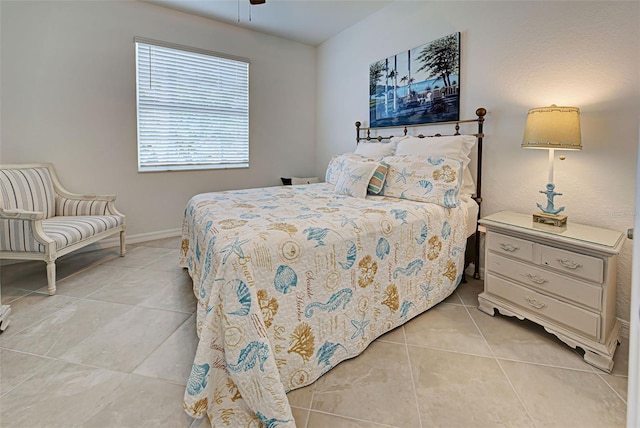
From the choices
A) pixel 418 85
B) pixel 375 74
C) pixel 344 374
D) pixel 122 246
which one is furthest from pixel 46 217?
Answer: pixel 418 85

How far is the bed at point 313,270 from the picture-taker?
125cm

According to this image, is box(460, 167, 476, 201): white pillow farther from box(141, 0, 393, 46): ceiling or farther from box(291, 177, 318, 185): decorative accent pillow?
box(291, 177, 318, 185): decorative accent pillow

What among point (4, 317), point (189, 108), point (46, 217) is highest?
point (189, 108)

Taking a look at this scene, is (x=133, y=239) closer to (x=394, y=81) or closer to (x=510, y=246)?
(x=394, y=81)

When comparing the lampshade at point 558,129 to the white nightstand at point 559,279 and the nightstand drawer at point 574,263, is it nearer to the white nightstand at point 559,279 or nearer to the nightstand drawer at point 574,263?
the white nightstand at point 559,279

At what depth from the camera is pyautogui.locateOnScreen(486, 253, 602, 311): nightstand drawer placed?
5.39ft

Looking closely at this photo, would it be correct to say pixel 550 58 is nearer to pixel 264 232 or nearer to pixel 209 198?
pixel 264 232

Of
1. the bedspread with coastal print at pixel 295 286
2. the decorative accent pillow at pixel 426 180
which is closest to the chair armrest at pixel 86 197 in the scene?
the bedspread with coastal print at pixel 295 286

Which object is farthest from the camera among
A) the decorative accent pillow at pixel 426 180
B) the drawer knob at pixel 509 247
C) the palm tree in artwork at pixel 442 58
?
the palm tree in artwork at pixel 442 58

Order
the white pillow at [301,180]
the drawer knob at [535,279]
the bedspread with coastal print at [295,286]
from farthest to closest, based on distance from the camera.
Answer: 1. the white pillow at [301,180]
2. the drawer knob at [535,279]
3. the bedspread with coastal print at [295,286]

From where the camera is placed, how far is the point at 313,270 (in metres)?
1.49

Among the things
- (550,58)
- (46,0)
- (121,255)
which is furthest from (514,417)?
(46,0)

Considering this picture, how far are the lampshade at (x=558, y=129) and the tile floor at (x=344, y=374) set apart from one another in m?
1.10

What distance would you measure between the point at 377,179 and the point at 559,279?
4.24 feet
